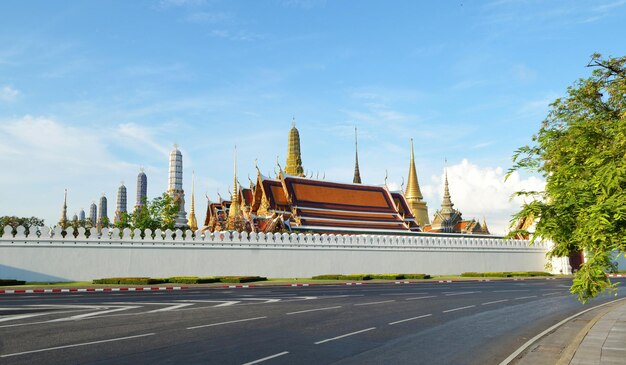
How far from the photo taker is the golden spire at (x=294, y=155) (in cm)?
8456

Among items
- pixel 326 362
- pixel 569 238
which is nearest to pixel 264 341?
pixel 326 362

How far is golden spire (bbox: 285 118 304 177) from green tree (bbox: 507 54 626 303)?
7275 cm

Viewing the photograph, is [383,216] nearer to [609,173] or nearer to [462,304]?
[462,304]

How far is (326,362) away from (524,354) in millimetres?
3855

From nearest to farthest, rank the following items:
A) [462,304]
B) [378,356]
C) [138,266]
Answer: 1. [378,356]
2. [462,304]
3. [138,266]

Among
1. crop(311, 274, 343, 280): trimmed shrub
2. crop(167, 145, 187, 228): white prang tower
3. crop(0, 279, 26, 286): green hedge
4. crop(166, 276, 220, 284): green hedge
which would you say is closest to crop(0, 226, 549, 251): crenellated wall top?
crop(0, 279, 26, 286): green hedge

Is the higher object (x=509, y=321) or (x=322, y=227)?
(x=322, y=227)

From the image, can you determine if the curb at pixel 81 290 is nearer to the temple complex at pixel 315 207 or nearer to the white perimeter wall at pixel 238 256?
the white perimeter wall at pixel 238 256

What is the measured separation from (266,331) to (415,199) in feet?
272

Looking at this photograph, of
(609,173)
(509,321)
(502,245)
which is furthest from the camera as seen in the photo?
(502,245)

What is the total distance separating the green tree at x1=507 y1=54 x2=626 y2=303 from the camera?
8852 mm

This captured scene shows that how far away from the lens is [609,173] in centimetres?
876

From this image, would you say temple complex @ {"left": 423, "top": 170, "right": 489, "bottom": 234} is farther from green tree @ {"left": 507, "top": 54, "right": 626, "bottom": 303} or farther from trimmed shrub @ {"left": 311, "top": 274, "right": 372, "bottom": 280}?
green tree @ {"left": 507, "top": 54, "right": 626, "bottom": 303}

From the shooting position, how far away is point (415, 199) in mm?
93062
